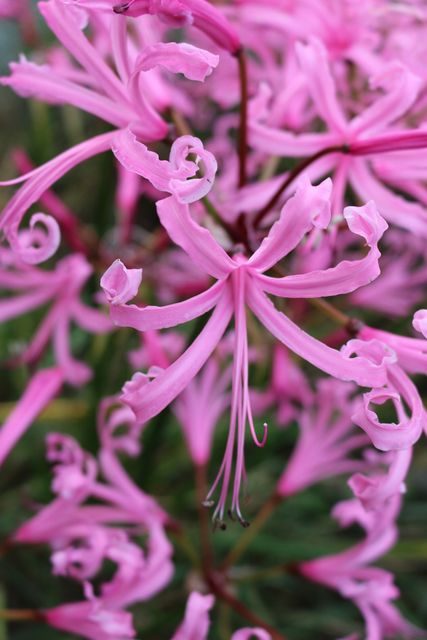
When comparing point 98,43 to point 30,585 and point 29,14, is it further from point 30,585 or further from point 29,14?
point 30,585

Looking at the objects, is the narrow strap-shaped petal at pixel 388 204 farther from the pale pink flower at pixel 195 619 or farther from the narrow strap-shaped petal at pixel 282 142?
the pale pink flower at pixel 195 619

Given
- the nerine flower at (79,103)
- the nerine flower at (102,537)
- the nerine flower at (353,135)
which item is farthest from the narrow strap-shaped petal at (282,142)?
the nerine flower at (102,537)

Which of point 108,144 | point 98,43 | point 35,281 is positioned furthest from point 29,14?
point 108,144

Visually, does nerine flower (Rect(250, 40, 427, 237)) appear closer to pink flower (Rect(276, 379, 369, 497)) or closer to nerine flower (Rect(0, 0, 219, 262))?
nerine flower (Rect(0, 0, 219, 262))

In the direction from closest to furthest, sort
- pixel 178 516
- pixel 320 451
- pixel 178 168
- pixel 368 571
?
pixel 178 168 < pixel 368 571 < pixel 320 451 < pixel 178 516

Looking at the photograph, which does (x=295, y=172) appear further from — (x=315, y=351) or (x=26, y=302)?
(x=26, y=302)

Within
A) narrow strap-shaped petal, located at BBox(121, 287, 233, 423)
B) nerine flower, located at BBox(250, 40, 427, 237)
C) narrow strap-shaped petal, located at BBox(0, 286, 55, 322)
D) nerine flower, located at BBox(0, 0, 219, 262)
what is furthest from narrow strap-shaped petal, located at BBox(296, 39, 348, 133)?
narrow strap-shaped petal, located at BBox(0, 286, 55, 322)

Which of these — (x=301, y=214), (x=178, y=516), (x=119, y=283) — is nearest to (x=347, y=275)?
(x=301, y=214)
